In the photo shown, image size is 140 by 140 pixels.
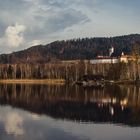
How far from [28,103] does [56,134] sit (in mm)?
24953

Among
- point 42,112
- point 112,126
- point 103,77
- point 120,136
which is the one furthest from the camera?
point 103,77

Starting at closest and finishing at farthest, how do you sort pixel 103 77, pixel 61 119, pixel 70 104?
pixel 61 119 < pixel 70 104 < pixel 103 77

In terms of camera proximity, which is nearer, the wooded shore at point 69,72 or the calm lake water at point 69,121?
the calm lake water at point 69,121

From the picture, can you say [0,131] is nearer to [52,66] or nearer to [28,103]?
[28,103]

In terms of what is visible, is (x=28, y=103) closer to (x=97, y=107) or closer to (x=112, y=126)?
(x=97, y=107)

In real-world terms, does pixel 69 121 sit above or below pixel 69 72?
below

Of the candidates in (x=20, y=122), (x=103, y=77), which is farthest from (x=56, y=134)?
(x=103, y=77)

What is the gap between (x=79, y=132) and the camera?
3206 cm

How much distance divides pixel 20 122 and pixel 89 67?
3962 inches

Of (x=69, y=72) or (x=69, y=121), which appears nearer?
(x=69, y=121)

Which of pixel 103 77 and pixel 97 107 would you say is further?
pixel 103 77

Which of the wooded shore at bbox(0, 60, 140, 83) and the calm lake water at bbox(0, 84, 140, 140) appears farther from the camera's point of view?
the wooded shore at bbox(0, 60, 140, 83)

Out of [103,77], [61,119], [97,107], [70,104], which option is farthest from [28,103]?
A: [103,77]

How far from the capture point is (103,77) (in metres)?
124
